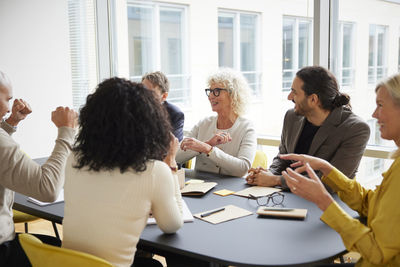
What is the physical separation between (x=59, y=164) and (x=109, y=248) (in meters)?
Answer: 0.58

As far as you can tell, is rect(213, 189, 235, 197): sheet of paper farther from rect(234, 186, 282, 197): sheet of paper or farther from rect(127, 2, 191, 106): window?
rect(127, 2, 191, 106): window

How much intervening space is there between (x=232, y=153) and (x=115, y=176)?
1.52 metres

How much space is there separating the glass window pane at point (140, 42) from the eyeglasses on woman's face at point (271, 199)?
11.4 feet

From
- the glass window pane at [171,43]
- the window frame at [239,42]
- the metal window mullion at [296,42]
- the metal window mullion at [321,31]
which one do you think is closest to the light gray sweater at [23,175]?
the metal window mullion at [321,31]

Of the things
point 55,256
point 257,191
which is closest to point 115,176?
point 55,256

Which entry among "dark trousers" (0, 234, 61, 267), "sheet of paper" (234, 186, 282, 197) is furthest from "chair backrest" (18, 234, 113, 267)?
"sheet of paper" (234, 186, 282, 197)

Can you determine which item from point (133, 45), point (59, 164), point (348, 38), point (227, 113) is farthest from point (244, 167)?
point (133, 45)

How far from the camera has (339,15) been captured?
360 centimetres

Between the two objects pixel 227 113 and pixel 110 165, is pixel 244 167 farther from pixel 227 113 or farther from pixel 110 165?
pixel 110 165

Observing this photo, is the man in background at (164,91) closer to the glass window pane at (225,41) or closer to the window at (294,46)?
the window at (294,46)

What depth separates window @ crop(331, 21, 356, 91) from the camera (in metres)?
3.58

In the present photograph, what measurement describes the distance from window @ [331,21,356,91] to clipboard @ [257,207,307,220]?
2052mm

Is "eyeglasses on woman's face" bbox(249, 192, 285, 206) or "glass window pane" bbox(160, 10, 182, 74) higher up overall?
"glass window pane" bbox(160, 10, 182, 74)

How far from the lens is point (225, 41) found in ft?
17.4
